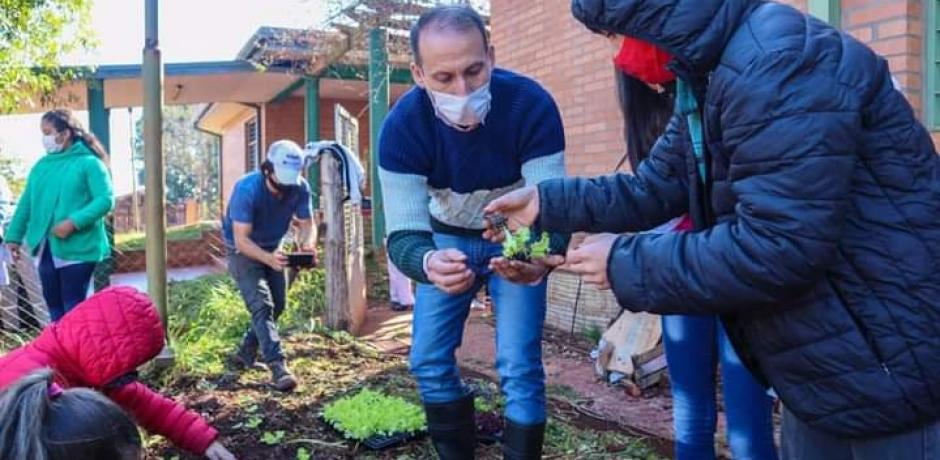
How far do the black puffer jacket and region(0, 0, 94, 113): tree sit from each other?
6.81m

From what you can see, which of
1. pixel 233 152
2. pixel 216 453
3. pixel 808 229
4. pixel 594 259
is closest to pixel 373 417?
pixel 216 453

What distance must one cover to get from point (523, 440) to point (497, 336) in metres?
0.37

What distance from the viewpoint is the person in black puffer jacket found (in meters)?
1.36

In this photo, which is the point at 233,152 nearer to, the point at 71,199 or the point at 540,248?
the point at 71,199

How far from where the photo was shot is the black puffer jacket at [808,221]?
1359 mm

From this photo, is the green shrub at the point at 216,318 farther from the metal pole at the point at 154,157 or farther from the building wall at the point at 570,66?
the building wall at the point at 570,66

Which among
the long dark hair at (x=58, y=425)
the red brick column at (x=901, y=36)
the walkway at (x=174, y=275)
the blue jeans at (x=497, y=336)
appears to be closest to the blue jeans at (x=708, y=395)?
the blue jeans at (x=497, y=336)

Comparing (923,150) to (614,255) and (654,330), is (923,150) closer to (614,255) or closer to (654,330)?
(614,255)

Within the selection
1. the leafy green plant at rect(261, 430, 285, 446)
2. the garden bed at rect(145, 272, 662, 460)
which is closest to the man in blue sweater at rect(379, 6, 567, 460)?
the garden bed at rect(145, 272, 662, 460)

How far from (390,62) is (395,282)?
12.2ft

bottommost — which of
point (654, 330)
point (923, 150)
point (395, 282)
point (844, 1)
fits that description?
point (395, 282)

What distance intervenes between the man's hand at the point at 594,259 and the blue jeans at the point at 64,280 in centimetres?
455

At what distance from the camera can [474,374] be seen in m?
5.62

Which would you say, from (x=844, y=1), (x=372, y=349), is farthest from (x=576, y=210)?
(x=372, y=349)
